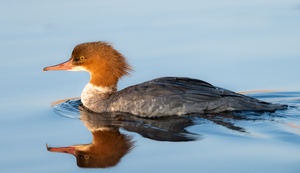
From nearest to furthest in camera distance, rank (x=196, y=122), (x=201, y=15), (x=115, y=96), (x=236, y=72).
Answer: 1. (x=196, y=122)
2. (x=115, y=96)
3. (x=236, y=72)
4. (x=201, y=15)

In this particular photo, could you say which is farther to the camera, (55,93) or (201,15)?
(201,15)

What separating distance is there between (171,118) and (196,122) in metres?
0.47

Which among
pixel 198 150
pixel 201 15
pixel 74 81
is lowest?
pixel 198 150

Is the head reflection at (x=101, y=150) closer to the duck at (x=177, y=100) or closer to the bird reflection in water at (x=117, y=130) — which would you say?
the bird reflection in water at (x=117, y=130)

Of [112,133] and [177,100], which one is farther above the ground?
[177,100]

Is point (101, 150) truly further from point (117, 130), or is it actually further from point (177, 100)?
point (177, 100)

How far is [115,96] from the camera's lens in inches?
429

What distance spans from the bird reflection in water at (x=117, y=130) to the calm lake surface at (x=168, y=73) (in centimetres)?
3

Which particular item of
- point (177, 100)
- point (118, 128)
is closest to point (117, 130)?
point (118, 128)

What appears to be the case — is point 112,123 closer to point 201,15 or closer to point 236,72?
point 236,72

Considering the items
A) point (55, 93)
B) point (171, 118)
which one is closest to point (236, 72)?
point (171, 118)

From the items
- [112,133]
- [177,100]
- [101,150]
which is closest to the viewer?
[101,150]

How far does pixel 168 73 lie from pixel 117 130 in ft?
8.17

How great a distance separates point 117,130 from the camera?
997cm
